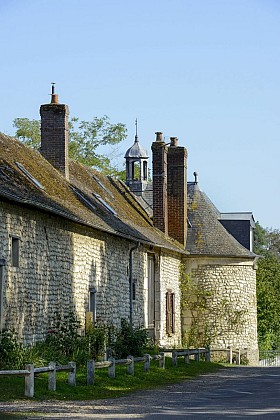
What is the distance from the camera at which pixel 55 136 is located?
103ft

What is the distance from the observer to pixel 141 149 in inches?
2203

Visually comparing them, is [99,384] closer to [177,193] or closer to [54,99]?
[54,99]

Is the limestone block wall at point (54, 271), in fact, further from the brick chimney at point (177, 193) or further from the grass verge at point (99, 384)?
the brick chimney at point (177, 193)

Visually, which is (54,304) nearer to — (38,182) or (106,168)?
(38,182)

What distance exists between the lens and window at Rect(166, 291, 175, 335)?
37281 mm

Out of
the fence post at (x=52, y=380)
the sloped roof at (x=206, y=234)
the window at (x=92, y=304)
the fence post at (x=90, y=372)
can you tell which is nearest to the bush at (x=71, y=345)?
the window at (x=92, y=304)

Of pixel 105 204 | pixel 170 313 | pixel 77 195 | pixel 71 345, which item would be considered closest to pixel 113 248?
pixel 77 195

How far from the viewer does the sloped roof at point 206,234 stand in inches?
1548

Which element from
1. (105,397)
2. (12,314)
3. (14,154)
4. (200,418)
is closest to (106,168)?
(14,154)

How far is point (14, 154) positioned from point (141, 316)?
9051mm

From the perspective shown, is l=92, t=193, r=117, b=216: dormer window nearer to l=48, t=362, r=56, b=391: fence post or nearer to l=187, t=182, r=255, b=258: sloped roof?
l=187, t=182, r=255, b=258: sloped roof

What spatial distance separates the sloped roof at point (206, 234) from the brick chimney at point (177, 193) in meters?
0.63

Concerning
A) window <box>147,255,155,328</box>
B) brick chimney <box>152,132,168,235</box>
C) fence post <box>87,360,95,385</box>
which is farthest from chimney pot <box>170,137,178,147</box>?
fence post <box>87,360,95,385</box>

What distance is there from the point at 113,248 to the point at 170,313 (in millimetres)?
8119
